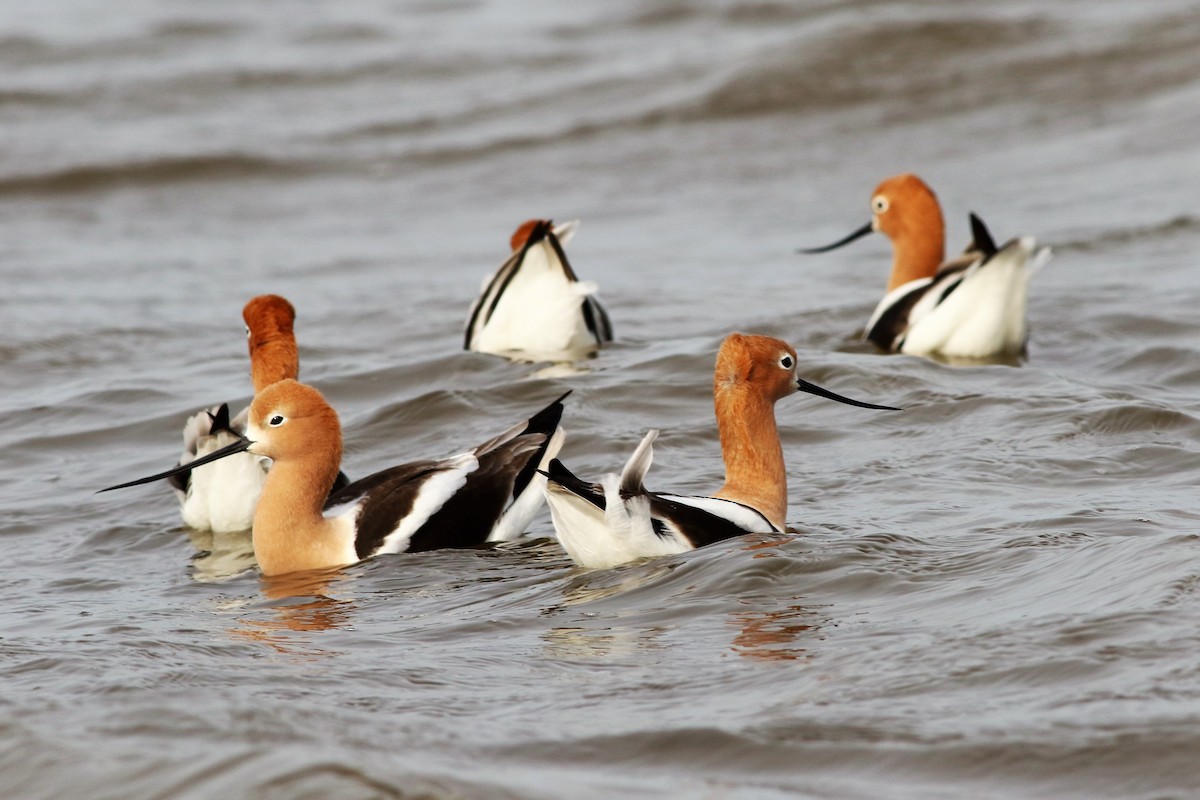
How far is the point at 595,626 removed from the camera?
5293 millimetres

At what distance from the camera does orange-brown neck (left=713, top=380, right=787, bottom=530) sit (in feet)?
20.7

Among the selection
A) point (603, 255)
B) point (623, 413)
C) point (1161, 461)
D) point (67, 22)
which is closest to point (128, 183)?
point (603, 255)

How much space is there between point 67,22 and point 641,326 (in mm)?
15671

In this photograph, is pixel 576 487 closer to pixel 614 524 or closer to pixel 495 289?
pixel 614 524

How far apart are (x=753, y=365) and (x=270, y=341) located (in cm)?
254

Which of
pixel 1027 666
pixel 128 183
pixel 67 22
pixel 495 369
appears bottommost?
pixel 1027 666

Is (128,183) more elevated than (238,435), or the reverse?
(128,183)

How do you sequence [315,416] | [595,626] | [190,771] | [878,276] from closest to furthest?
[190,771] < [595,626] < [315,416] < [878,276]

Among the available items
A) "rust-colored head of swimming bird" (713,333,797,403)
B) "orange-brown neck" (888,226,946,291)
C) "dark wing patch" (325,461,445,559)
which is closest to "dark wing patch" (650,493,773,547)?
"rust-colored head of swimming bird" (713,333,797,403)

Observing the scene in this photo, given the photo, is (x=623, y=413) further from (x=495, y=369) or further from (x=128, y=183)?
(x=128, y=183)

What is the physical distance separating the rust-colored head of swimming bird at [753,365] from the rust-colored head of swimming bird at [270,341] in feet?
7.57

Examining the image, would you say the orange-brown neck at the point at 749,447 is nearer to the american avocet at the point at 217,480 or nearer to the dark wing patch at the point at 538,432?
the dark wing patch at the point at 538,432

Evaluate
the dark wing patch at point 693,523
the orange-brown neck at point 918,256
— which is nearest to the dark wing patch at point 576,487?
the dark wing patch at point 693,523

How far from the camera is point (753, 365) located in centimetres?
637
